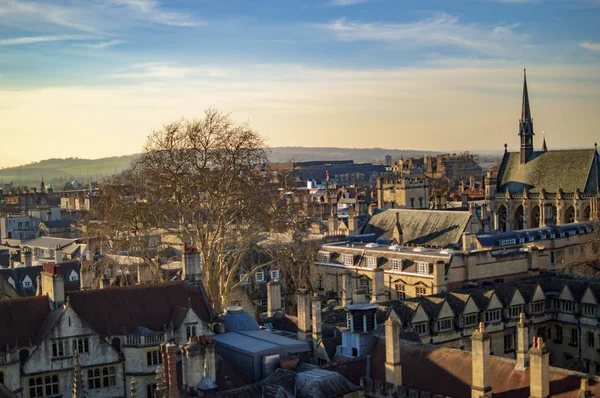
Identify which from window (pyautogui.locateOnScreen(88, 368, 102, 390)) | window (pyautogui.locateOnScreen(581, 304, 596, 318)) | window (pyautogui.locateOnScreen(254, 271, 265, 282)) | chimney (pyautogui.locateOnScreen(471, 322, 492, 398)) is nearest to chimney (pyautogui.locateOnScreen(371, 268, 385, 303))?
window (pyautogui.locateOnScreen(581, 304, 596, 318))

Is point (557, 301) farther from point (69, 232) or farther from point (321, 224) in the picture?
point (69, 232)

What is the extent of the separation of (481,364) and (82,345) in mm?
14903

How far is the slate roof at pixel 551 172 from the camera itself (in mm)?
82688

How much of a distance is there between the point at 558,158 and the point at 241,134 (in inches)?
2130

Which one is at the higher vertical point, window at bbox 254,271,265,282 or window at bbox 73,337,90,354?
window at bbox 73,337,90,354

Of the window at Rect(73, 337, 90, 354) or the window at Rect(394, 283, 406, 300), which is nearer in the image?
the window at Rect(73, 337, 90, 354)

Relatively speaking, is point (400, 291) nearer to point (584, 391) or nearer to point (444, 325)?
point (444, 325)

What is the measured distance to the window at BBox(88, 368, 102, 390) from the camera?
30391 millimetres

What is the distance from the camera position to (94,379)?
100 feet

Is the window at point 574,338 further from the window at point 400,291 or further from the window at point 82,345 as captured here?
the window at point 82,345

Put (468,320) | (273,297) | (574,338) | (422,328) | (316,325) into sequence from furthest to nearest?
(574,338) < (468,320) < (273,297) < (422,328) < (316,325)

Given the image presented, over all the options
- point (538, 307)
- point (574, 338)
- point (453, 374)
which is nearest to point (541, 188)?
point (538, 307)

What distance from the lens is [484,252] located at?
52.8 meters

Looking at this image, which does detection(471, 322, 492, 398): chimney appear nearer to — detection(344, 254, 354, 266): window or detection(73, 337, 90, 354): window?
detection(73, 337, 90, 354): window
